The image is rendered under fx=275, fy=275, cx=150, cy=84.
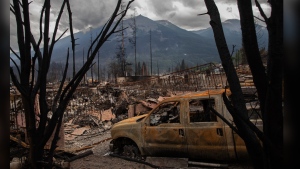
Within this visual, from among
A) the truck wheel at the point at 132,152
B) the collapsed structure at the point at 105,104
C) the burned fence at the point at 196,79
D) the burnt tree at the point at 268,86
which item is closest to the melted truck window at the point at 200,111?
the collapsed structure at the point at 105,104

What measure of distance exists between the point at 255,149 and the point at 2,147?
1.20 meters

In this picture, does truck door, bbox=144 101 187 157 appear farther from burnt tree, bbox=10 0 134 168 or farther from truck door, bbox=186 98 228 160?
burnt tree, bbox=10 0 134 168

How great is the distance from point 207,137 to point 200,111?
92cm

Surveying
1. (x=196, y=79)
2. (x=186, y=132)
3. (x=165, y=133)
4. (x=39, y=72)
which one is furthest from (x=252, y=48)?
(x=196, y=79)

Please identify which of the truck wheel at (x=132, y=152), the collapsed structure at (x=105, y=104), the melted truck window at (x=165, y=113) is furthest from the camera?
the collapsed structure at (x=105, y=104)

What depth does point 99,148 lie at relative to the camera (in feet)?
30.8

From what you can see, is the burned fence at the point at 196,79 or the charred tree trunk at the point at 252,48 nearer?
the charred tree trunk at the point at 252,48

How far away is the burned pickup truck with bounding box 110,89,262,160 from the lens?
19.6ft

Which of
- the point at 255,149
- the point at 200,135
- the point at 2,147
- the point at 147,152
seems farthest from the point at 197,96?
the point at 2,147

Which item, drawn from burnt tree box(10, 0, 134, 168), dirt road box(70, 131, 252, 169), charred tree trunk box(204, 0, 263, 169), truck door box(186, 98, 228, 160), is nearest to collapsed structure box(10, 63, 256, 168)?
truck door box(186, 98, 228, 160)

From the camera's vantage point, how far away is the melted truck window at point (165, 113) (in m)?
7.15

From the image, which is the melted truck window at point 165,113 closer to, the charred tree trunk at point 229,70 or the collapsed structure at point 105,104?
the collapsed structure at point 105,104

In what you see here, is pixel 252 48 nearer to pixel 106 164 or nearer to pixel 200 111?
pixel 106 164

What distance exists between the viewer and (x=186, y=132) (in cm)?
639
